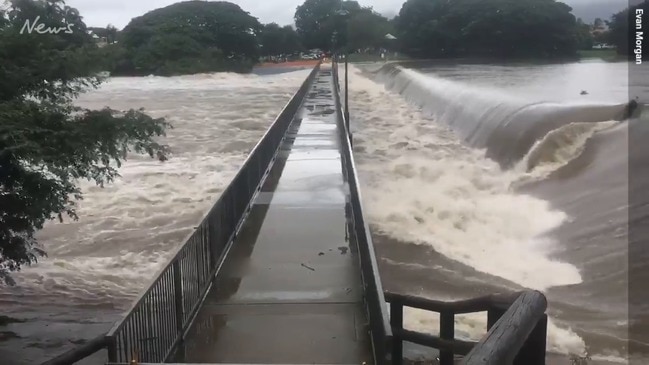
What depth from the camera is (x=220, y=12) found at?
126 metres

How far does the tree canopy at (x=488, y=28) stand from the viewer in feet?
291

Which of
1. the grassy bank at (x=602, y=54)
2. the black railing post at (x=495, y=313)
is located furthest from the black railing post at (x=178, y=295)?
the grassy bank at (x=602, y=54)

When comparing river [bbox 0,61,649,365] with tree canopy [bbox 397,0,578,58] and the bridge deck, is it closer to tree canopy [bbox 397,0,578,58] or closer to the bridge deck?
the bridge deck

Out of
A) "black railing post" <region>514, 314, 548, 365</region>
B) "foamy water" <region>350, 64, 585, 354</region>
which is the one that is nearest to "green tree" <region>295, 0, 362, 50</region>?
"foamy water" <region>350, 64, 585, 354</region>

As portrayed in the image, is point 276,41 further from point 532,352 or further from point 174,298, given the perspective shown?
point 532,352

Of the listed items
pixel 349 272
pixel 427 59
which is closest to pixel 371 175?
pixel 349 272

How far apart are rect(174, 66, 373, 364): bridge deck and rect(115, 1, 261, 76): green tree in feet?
253

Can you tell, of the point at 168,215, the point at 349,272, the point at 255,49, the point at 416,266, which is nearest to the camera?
the point at 349,272

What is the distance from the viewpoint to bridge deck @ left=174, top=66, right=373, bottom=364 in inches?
272

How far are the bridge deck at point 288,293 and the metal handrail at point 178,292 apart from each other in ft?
0.64

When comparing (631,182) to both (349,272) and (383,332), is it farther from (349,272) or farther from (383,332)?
(383,332)

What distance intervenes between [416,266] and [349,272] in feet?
11.2

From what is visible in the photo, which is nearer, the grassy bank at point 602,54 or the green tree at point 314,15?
the grassy bank at point 602,54

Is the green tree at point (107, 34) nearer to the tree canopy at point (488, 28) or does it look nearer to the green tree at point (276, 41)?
the tree canopy at point (488, 28)
